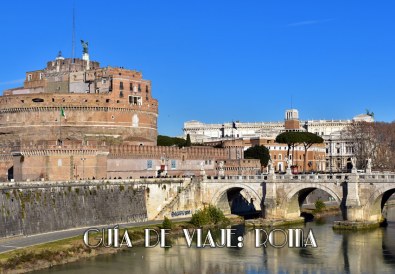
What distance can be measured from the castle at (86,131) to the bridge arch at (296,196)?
12741mm

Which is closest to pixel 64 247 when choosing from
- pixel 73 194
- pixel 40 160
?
pixel 73 194

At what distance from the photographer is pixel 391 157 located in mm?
103938

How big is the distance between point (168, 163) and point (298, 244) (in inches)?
1161

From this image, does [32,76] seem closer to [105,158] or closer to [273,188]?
[105,158]

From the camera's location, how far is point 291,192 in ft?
221

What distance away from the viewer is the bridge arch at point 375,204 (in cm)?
Result: 6128

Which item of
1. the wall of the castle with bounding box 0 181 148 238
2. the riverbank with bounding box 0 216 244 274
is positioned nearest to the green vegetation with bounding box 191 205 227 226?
the wall of the castle with bounding box 0 181 148 238

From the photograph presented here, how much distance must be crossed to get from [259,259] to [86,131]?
37.9 meters

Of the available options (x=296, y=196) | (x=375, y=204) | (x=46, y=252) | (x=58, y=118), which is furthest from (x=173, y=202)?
(x=46, y=252)

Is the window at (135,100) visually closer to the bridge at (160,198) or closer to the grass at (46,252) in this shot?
the bridge at (160,198)

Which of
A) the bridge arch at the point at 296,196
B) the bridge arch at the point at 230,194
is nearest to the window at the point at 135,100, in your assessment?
the bridge arch at the point at 230,194

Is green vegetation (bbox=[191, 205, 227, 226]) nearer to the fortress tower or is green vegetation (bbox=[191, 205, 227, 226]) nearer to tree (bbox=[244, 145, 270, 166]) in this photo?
the fortress tower

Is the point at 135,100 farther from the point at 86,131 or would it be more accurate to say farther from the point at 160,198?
the point at 160,198

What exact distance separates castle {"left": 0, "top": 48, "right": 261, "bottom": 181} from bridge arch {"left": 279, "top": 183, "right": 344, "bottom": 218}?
12741 mm
